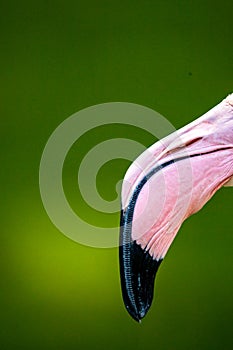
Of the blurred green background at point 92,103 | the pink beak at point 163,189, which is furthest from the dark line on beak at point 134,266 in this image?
the blurred green background at point 92,103

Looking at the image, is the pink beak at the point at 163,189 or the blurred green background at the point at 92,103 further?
the blurred green background at the point at 92,103

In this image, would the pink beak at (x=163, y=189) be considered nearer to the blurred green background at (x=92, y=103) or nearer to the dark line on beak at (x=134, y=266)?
the dark line on beak at (x=134, y=266)

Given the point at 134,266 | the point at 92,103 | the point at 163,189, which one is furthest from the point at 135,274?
the point at 92,103

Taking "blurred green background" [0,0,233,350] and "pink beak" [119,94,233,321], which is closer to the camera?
"pink beak" [119,94,233,321]

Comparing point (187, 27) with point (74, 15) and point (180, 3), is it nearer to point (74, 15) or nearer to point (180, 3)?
point (180, 3)

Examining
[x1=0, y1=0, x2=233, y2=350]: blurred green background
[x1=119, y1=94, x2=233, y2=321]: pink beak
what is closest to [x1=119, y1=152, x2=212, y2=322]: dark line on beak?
[x1=119, y1=94, x2=233, y2=321]: pink beak

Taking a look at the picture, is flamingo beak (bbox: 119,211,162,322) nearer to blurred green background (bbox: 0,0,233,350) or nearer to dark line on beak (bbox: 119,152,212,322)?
dark line on beak (bbox: 119,152,212,322)
